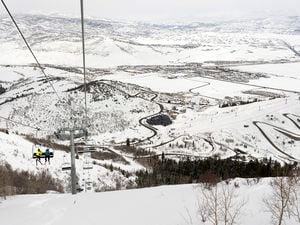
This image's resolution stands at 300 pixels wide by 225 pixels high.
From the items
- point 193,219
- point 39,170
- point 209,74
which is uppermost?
point 193,219

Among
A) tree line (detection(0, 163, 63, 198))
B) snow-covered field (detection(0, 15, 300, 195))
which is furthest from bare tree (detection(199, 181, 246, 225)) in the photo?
snow-covered field (detection(0, 15, 300, 195))

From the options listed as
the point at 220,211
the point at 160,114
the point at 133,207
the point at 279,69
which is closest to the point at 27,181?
the point at 133,207

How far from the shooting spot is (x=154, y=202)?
44.7ft

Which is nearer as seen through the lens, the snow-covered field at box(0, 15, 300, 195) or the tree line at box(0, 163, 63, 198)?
the tree line at box(0, 163, 63, 198)

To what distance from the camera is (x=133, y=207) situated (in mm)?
13398

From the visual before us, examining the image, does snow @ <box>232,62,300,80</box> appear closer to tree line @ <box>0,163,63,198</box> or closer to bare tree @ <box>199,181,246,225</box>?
tree line @ <box>0,163,63,198</box>

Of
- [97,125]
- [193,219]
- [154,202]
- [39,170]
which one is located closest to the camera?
[193,219]

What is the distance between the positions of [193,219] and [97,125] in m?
Result: 67.9

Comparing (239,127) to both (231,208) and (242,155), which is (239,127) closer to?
(242,155)

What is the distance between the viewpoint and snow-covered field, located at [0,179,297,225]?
11.9 m

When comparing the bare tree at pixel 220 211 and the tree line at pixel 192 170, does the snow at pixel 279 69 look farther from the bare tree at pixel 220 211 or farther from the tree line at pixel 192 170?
the bare tree at pixel 220 211

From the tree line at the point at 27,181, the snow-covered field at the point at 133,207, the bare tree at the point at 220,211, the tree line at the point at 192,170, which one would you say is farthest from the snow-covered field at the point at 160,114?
the bare tree at the point at 220,211

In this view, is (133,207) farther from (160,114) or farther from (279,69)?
(279,69)

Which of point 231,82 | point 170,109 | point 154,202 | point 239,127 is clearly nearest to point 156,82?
point 231,82
